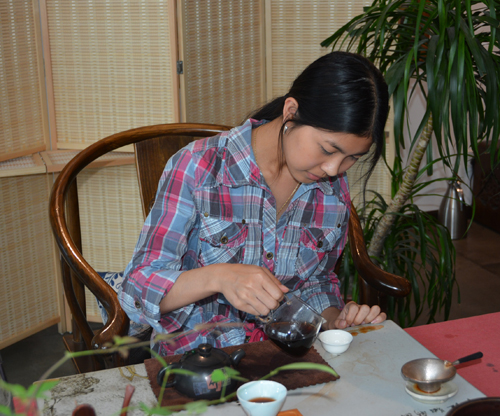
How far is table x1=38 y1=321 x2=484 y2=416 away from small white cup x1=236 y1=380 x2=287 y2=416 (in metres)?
0.04

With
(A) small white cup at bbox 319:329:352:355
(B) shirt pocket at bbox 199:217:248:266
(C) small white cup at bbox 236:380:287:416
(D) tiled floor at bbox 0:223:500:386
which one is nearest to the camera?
(C) small white cup at bbox 236:380:287:416

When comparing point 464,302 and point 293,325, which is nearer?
point 293,325

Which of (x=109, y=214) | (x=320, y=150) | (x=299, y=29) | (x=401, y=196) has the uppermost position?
(x=299, y=29)

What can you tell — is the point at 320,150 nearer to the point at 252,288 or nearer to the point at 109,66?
the point at 252,288

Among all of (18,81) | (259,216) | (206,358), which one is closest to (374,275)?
(259,216)

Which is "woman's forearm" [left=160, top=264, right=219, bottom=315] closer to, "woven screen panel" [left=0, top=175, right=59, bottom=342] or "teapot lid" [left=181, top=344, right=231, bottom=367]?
"teapot lid" [left=181, top=344, right=231, bottom=367]

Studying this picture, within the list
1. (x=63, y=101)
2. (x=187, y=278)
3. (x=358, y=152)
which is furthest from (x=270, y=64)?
(x=187, y=278)

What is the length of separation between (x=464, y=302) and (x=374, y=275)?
74.9 inches

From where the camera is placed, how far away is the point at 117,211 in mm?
2670

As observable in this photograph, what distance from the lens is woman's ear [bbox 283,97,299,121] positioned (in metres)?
1.24

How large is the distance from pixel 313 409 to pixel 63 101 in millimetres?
2035

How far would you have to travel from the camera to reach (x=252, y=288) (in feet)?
3.25

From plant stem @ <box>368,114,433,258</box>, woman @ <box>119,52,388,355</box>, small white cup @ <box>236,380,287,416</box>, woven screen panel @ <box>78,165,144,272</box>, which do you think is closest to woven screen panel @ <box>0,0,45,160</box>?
woven screen panel @ <box>78,165,144,272</box>

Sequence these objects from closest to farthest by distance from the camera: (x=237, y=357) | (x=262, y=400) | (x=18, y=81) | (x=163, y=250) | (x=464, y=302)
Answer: (x=262, y=400)
(x=237, y=357)
(x=163, y=250)
(x=18, y=81)
(x=464, y=302)
